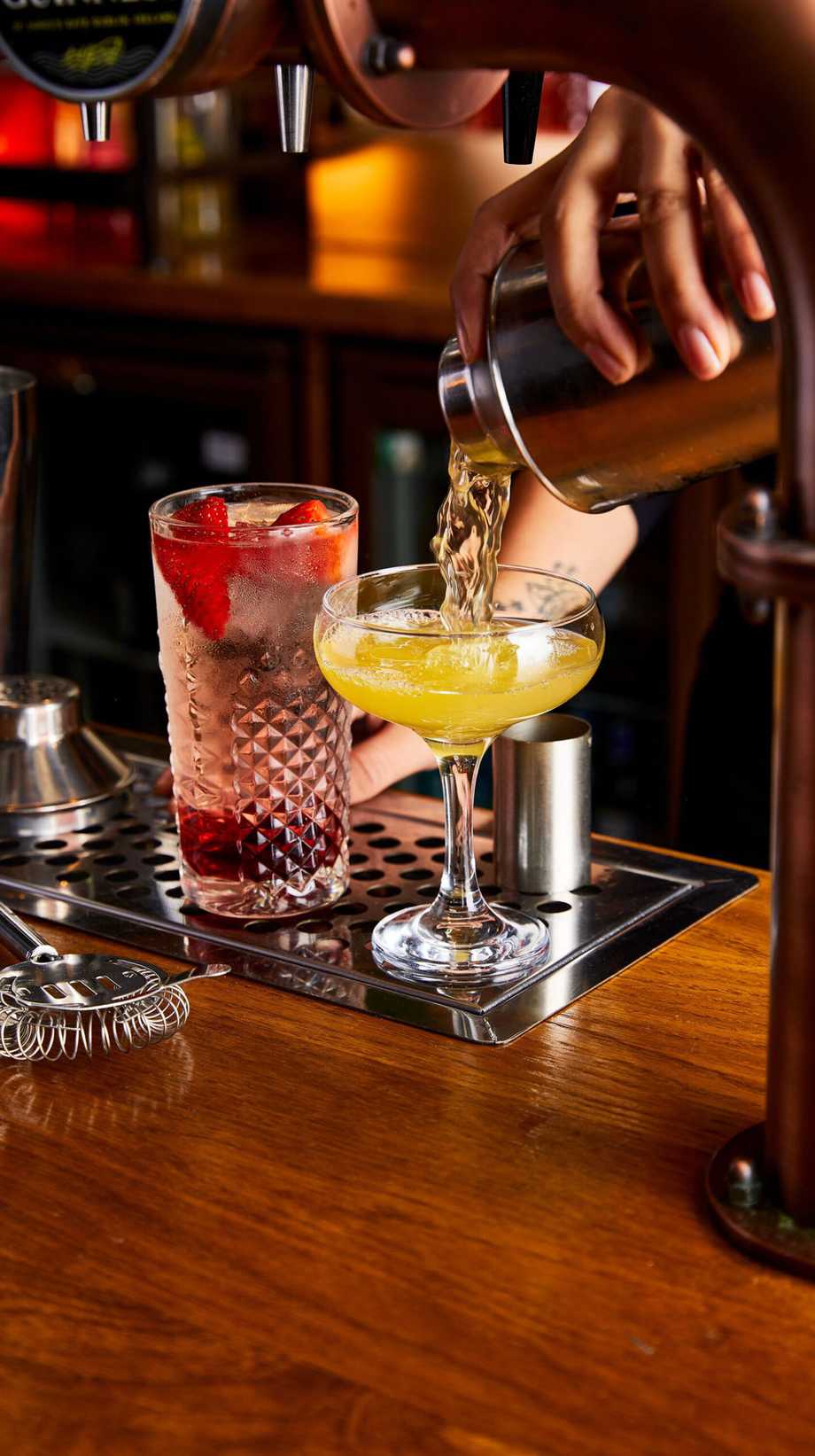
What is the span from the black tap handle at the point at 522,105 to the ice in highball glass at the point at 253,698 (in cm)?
28

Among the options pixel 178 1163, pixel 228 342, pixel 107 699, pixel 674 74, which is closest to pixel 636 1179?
pixel 178 1163

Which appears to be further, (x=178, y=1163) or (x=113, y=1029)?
(x=113, y=1029)

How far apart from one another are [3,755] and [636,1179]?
68cm

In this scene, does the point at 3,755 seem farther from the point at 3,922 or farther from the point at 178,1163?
the point at 178,1163

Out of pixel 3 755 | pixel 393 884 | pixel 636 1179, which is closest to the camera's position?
pixel 636 1179

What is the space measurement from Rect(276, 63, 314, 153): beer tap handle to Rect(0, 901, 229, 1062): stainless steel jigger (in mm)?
434

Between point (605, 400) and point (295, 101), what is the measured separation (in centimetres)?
21

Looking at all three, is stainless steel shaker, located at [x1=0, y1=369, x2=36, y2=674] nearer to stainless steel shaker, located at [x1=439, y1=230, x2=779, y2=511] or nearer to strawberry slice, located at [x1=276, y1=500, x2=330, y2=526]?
strawberry slice, located at [x1=276, y1=500, x2=330, y2=526]

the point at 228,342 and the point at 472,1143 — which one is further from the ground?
the point at 228,342

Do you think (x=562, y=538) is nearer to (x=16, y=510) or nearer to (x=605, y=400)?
(x=16, y=510)

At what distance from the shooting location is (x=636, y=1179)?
2.55ft

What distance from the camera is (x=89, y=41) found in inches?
30.4

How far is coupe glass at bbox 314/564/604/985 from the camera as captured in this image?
3.22 feet

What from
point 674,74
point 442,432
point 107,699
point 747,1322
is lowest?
point 107,699
